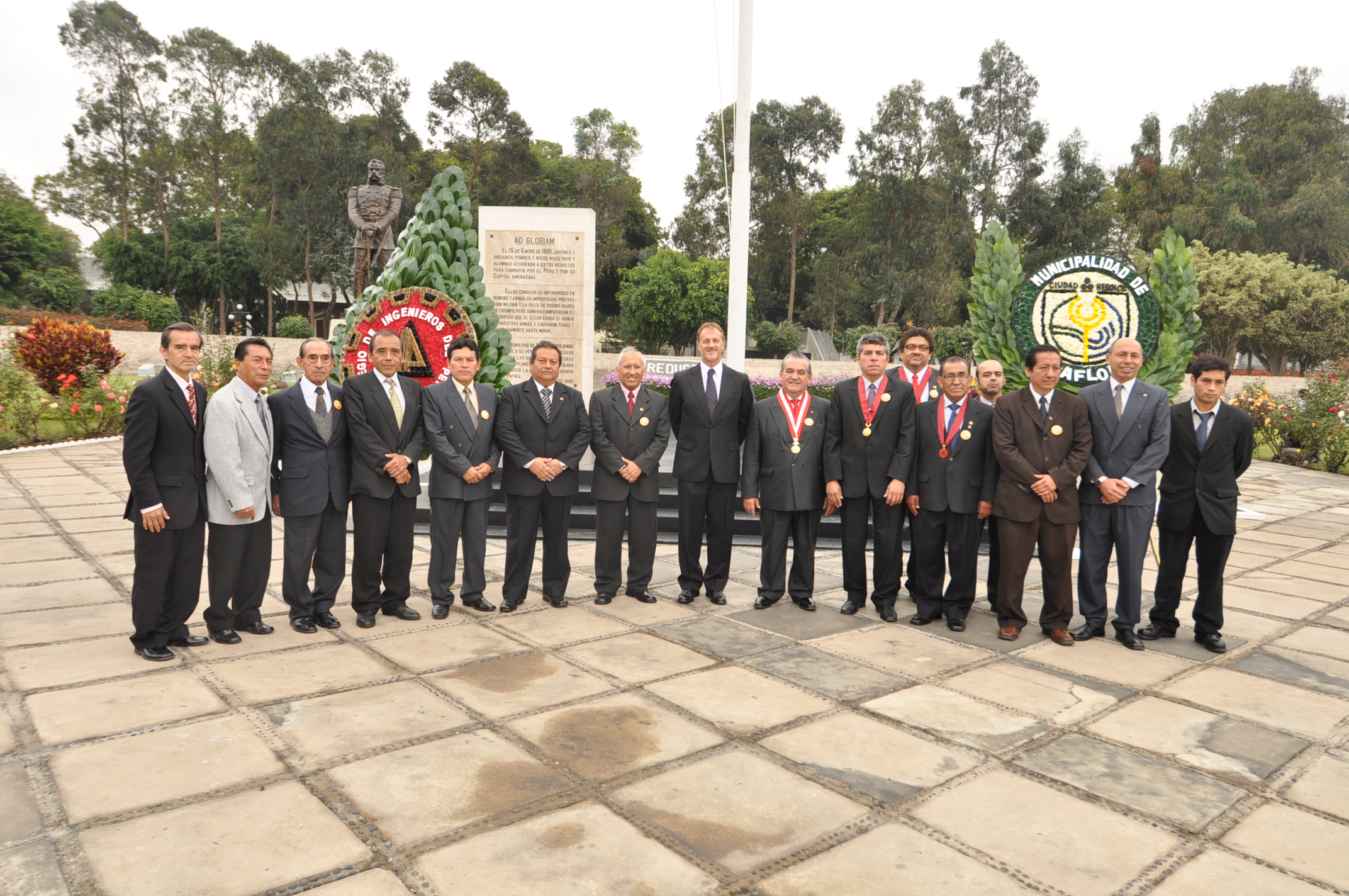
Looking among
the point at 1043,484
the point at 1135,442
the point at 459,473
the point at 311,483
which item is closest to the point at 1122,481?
the point at 1135,442

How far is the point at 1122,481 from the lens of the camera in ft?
14.6

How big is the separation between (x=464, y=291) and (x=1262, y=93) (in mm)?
42529

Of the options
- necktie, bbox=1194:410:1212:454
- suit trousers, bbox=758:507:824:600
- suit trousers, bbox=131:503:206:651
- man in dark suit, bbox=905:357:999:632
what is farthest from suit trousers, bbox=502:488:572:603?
necktie, bbox=1194:410:1212:454

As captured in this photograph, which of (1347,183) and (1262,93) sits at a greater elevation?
(1262,93)

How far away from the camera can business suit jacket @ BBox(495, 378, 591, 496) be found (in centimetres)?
500

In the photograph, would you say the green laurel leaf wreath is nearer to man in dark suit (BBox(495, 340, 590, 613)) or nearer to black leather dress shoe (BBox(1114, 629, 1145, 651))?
man in dark suit (BBox(495, 340, 590, 613))

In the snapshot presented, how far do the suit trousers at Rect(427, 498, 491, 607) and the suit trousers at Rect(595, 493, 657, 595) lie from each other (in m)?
0.71

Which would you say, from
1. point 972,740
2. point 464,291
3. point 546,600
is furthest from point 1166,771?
point 464,291

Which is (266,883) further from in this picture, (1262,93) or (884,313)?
(1262,93)

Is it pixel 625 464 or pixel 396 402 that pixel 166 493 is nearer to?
pixel 396 402

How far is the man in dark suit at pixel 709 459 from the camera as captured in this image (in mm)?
5211

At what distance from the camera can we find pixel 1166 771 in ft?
9.91

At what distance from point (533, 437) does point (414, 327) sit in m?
2.71

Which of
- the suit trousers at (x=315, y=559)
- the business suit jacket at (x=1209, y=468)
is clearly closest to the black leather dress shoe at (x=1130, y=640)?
the business suit jacket at (x=1209, y=468)
